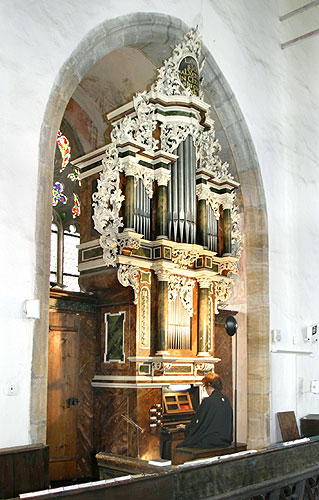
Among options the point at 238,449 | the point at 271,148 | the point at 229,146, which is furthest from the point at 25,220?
the point at 271,148

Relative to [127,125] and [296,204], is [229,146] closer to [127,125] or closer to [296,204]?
[296,204]

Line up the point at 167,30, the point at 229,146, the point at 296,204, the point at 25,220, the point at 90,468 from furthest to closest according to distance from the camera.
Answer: the point at 296,204 < the point at 229,146 < the point at 167,30 < the point at 90,468 < the point at 25,220

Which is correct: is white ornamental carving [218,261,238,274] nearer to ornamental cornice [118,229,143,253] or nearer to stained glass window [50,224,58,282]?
ornamental cornice [118,229,143,253]

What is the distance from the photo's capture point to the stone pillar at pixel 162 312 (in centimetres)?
825

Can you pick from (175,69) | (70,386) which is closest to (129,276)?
(70,386)

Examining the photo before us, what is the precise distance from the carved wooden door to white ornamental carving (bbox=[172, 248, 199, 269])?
5.47ft

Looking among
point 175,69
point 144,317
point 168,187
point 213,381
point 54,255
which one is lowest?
point 213,381

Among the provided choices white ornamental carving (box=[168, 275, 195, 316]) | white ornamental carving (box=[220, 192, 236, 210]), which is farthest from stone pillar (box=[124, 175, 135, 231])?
white ornamental carving (box=[220, 192, 236, 210])

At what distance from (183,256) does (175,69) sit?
2849 mm

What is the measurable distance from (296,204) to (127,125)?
4.66 meters

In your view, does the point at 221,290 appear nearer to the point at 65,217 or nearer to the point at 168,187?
the point at 168,187

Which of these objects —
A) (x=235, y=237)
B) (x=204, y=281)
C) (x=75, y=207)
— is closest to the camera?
(x=204, y=281)

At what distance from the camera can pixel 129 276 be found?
8172mm

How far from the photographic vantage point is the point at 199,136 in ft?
30.7
